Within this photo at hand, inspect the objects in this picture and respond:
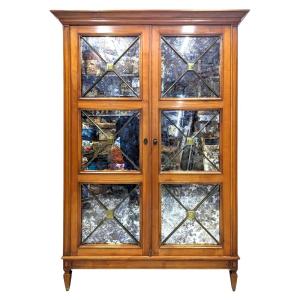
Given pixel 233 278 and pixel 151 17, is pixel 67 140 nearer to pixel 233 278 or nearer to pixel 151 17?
pixel 151 17

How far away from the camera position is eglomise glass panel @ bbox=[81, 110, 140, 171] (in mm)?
4227

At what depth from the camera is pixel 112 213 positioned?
4246mm

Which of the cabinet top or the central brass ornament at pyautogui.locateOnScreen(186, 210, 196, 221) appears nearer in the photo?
the cabinet top

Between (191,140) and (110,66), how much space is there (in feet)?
3.18

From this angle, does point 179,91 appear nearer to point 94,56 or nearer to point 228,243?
point 94,56

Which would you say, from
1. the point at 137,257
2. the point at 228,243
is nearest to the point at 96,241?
the point at 137,257

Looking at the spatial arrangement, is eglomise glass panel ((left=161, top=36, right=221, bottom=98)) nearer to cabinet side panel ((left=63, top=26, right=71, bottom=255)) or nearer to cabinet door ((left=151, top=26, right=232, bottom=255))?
cabinet door ((left=151, top=26, right=232, bottom=255))

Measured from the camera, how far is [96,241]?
14.0ft

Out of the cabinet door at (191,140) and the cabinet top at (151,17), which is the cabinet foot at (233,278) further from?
the cabinet top at (151,17)

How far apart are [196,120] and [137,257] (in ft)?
4.31

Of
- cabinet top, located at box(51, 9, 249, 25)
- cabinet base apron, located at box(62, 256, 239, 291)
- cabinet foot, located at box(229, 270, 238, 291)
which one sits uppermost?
cabinet top, located at box(51, 9, 249, 25)

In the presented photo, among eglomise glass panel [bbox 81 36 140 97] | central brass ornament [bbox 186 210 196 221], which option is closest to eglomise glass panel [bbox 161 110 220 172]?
central brass ornament [bbox 186 210 196 221]

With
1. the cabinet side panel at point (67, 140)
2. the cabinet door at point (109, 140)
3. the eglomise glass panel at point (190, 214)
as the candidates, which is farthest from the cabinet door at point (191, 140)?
the cabinet side panel at point (67, 140)

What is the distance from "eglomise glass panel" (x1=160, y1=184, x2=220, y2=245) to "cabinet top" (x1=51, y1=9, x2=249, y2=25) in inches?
56.5
